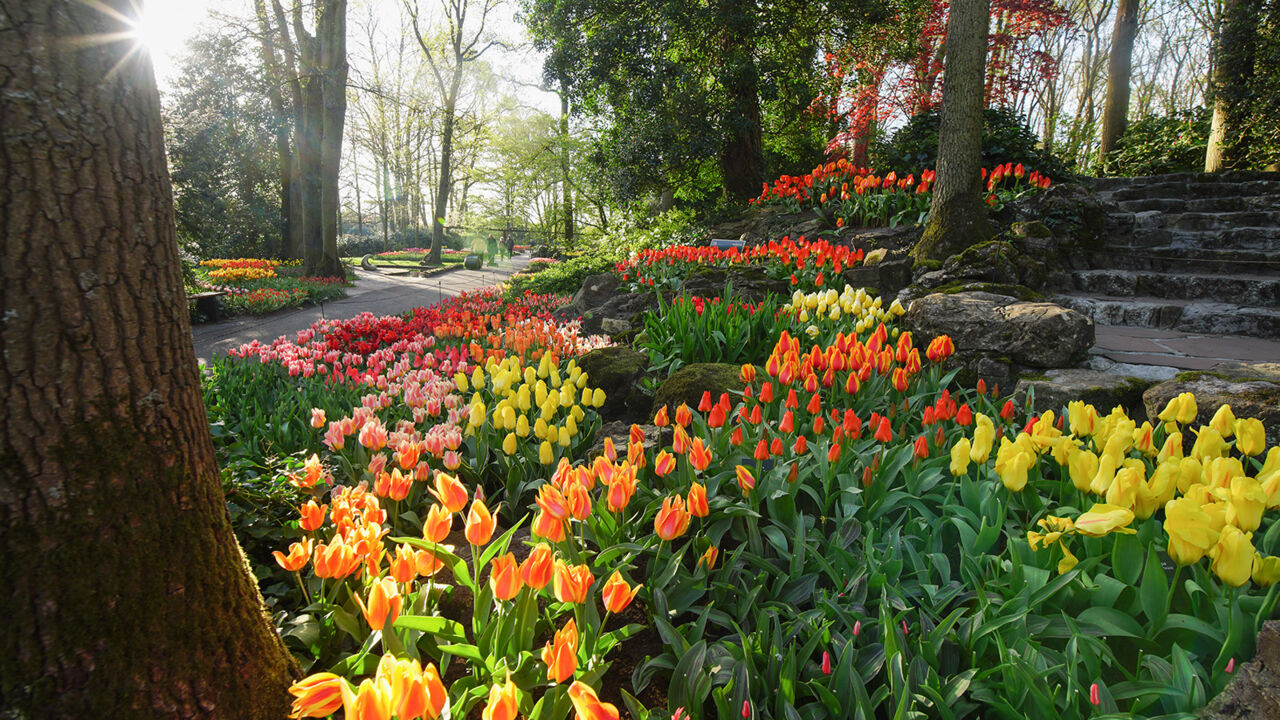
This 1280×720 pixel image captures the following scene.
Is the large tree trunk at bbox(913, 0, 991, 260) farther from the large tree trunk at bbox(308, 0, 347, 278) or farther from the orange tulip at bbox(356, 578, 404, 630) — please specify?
the large tree trunk at bbox(308, 0, 347, 278)

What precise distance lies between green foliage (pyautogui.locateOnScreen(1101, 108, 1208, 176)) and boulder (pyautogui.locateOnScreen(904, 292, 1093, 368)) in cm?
1090

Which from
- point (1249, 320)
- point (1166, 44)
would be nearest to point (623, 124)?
point (1249, 320)

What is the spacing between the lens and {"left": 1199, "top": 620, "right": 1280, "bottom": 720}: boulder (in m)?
1.04

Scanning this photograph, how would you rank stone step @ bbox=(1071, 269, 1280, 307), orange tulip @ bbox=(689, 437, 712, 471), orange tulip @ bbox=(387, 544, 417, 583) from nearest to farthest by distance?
orange tulip @ bbox=(387, 544, 417, 583) → orange tulip @ bbox=(689, 437, 712, 471) → stone step @ bbox=(1071, 269, 1280, 307)

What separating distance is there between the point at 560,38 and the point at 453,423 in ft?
36.8

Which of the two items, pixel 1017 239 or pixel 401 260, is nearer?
pixel 1017 239

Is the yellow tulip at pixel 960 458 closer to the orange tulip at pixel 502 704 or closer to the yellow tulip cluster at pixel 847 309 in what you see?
the orange tulip at pixel 502 704

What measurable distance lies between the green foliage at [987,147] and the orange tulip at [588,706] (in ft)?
29.1

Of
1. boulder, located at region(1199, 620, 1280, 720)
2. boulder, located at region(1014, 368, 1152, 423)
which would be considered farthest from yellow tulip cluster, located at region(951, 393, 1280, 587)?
boulder, located at region(1014, 368, 1152, 423)

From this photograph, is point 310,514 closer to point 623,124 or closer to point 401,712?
point 401,712

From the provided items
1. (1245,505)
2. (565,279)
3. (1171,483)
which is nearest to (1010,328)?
(1171,483)

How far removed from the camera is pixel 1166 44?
2391 centimetres

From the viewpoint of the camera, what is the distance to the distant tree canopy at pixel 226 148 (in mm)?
17172

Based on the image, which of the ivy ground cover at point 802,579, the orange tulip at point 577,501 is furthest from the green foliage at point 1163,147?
the orange tulip at point 577,501
